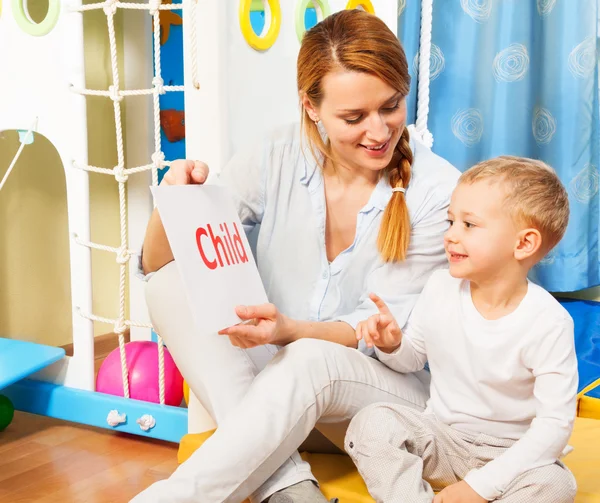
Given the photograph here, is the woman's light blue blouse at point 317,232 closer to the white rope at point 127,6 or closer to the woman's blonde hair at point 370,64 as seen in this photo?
the woman's blonde hair at point 370,64

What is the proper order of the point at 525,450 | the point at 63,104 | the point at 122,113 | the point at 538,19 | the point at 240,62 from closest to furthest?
the point at 525,450 < the point at 240,62 < the point at 63,104 < the point at 122,113 < the point at 538,19

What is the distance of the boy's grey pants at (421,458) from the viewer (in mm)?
908

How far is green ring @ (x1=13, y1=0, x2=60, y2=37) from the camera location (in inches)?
54.9

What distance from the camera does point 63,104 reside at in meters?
1.43

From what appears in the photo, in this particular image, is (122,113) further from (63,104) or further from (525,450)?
(525,450)

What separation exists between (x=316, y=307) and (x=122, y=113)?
108cm

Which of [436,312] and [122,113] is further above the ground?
[122,113]

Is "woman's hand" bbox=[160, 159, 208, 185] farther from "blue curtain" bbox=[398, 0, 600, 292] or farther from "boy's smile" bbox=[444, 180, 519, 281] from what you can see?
"blue curtain" bbox=[398, 0, 600, 292]

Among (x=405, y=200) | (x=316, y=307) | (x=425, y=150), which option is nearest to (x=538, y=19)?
(x=425, y=150)

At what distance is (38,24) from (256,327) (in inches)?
32.2

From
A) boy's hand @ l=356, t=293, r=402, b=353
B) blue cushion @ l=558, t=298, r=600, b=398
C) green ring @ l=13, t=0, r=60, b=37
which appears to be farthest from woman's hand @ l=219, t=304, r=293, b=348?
blue cushion @ l=558, t=298, r=600, b=398

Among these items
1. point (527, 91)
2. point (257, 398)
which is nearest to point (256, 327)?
point (257, 398)

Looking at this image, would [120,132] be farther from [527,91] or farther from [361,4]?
[527,91]

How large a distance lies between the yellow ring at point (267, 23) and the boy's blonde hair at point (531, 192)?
1.66 feet
